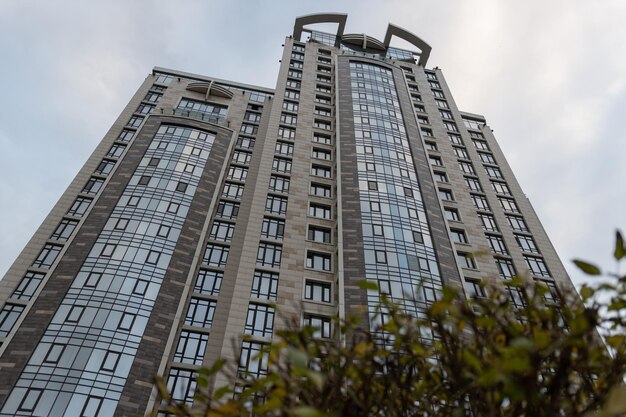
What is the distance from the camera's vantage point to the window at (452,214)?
31641 mm

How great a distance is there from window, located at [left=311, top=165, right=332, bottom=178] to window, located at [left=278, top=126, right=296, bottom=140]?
4.20m

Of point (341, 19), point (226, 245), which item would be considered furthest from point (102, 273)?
point (341, 19)

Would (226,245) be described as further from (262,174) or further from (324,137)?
(324,137)

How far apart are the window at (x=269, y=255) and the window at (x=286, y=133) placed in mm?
12019

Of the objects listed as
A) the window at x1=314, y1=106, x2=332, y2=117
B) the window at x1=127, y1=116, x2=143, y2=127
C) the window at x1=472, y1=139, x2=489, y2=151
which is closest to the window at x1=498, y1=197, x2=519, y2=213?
the window at x1=472, y1=139, x2=489, y2=151

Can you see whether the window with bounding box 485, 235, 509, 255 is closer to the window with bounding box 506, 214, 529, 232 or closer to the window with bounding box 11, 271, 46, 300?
the window with bounding box 506, 214, 529, 232

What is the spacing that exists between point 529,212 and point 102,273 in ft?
102

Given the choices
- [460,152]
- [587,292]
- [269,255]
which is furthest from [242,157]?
[587,292]

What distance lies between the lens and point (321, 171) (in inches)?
1296

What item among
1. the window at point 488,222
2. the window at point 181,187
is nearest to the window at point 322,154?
the window at point 181,187

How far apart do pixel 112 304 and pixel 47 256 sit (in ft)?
23.4

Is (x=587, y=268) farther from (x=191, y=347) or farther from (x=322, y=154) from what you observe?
(x=322, y=154)

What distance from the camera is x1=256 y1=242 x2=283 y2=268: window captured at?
2567cm

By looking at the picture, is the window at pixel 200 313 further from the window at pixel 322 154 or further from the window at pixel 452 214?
the window at pixel 452 214
